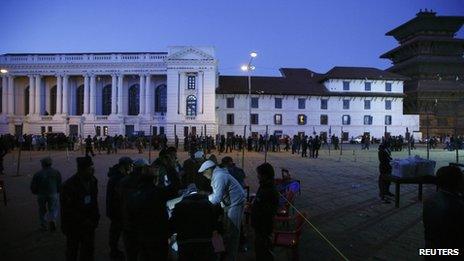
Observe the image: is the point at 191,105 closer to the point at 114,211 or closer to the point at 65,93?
the point at 65,93

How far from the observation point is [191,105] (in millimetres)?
59938

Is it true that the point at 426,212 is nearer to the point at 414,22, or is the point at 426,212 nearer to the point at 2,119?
the point at 2,119

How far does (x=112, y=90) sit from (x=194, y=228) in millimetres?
60990

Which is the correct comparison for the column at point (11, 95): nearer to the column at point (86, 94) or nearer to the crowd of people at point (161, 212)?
the column at point (86, 94)

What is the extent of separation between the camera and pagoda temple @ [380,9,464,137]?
65.6 metres

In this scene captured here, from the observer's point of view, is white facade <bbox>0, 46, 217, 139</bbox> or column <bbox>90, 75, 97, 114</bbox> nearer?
white facade <bbox>0, 46, 217, 139</bbox>

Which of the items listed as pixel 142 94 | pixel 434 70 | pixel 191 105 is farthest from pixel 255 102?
pixel 434 70

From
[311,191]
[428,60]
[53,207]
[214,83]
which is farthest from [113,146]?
[428,60]

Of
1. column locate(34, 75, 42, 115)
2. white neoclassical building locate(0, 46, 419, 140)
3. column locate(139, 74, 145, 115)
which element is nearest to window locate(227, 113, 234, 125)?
white neoclassical building locate(0, 46, 419, 140)

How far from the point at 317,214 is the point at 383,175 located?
10.2 ft

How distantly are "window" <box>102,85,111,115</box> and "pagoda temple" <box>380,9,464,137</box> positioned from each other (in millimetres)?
49239

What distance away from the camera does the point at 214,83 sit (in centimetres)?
5903

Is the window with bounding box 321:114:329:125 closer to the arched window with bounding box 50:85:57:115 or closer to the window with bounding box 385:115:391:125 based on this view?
the window with bounding box 385:115:391:125

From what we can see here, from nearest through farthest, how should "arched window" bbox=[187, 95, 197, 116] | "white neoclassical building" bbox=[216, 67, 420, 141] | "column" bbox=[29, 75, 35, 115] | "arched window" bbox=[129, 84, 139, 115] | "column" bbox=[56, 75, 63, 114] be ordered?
"arched window" bbox=[187, 95, 197, 116], "column" bbox=[56, 75, 63, 114], "column" bbox=[29, 75, 35, 115], "white neoclassical building" bbox=[216, 67, 420, 141], "arched window" bbox=[129, 84, 139, 115]
